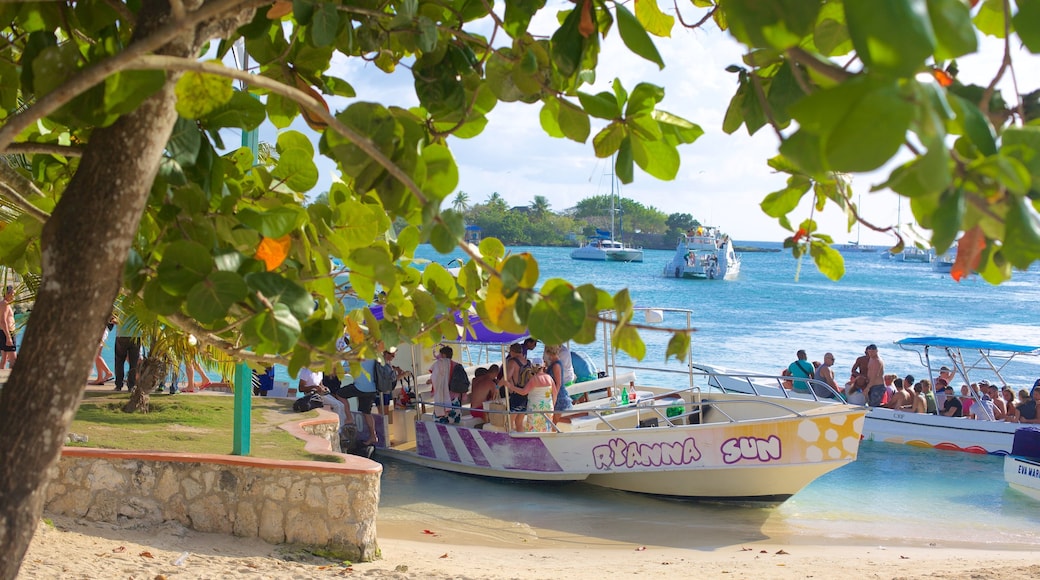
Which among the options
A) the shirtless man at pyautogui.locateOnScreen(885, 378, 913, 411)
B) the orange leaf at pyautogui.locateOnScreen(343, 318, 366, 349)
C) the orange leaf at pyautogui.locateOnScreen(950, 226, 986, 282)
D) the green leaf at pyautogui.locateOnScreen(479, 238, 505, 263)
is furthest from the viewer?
the shirtless man at pyautogui.locateOnScreen(885, 378, 913, 411)

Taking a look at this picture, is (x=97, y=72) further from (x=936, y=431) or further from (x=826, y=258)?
(x=936, y=431)

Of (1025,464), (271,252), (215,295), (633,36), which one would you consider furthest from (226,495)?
(1025,464)

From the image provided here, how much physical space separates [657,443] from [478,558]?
115 inches

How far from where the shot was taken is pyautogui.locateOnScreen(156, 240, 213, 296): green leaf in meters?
1.87

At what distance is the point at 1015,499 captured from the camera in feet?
40.8

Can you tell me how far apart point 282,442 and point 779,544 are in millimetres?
5484

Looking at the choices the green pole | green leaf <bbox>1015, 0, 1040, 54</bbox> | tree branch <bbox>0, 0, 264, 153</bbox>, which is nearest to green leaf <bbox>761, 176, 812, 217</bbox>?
green leaf <bbox>1015, 0, 1040, 54</bbox>

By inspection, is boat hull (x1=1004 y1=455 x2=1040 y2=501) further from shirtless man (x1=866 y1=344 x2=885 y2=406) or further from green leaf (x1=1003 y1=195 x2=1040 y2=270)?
green leaf (x1=1003 y1=195 x2=1040 y2=270)

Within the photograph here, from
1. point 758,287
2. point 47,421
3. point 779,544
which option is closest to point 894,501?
point 779,544

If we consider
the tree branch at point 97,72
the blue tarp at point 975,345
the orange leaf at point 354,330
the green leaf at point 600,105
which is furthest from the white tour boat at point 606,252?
the tree branch at point 97,72

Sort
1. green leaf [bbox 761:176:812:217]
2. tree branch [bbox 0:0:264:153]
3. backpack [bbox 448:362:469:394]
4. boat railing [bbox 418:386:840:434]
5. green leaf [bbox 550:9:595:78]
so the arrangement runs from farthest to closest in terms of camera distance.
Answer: backpack [bbox 448:362:469:394]
boat railing [bbox 418:386:840:434]
green leaf [bbox 761:176:812:217]
green leaf [bbox 550:9:595:78]
tree branch [bbox 0:0:264:153]

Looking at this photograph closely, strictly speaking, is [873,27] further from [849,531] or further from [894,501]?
[894,501]

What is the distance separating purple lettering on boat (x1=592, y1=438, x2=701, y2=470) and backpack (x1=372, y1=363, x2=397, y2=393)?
10.3 ft

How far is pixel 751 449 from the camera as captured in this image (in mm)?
9648
